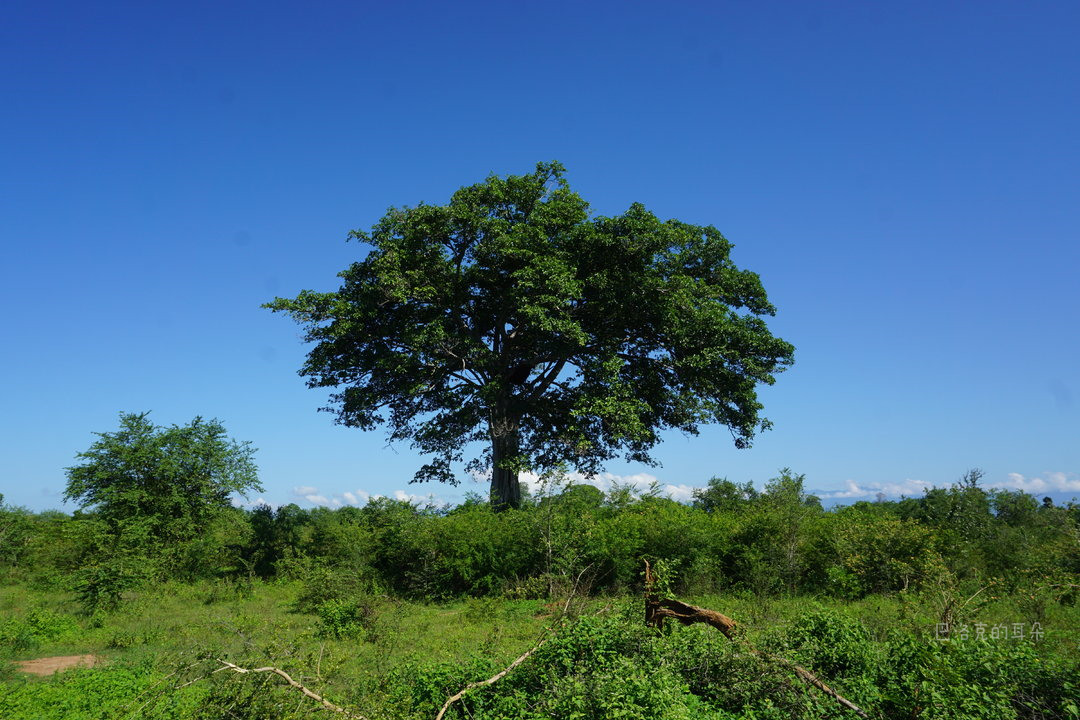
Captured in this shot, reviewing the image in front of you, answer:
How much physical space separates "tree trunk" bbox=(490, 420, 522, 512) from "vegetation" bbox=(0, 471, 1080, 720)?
71.1 inches

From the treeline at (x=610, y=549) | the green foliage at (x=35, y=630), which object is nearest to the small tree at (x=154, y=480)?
the treeline at (x=610, y=549)

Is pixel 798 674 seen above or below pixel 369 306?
below

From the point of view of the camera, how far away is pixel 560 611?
23.9ft

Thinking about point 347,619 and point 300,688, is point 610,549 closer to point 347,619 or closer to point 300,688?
point 347,619

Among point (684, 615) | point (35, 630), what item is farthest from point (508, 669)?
point (35, 630)

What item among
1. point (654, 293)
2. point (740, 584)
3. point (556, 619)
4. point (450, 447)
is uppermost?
point (654, 293)

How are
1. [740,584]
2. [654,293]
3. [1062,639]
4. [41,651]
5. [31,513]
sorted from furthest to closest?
[31,513]
[654,293]
[740,584]
[41,651]
[1062,639]

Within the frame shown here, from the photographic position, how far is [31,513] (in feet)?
94.8

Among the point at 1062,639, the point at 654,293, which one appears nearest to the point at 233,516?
the point at 654,293

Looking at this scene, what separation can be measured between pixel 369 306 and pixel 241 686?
1636cm

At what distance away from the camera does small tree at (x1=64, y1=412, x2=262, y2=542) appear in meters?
20.7

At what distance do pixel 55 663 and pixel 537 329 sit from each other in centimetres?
1436

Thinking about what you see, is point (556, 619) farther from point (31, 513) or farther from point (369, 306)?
point (31, 513)

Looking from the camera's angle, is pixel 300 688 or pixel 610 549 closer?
pixel 300 688
